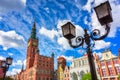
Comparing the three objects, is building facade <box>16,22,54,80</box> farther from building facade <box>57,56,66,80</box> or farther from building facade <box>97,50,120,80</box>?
building facade <box>97,50,120,80</box>

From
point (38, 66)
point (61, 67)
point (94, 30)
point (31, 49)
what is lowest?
point (94, 30)

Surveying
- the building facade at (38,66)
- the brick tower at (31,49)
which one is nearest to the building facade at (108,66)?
the building facade at (38,66)

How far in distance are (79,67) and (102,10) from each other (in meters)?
42.7

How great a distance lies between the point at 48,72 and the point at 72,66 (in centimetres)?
1443

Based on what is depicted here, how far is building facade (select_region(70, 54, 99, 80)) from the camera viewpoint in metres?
44.3

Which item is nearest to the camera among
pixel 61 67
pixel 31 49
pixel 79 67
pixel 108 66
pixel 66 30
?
pixel 66 30

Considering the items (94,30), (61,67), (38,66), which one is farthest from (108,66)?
(94,30)

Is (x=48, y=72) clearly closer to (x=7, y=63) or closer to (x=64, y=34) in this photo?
(x=7, y=63)

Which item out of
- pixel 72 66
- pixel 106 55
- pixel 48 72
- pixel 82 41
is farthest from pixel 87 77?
pixel 82 41

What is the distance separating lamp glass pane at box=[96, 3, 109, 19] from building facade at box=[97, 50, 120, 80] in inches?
1358

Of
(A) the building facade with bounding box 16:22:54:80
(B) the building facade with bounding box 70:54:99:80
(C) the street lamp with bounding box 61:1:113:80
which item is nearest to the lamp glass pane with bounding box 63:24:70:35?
(C) the street lamp with bounding box 61:1:113:80

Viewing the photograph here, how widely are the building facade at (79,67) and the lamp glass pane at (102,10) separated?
40868 mm

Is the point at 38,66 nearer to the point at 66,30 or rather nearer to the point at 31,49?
the point at 31,49

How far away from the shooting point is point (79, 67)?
150ft
